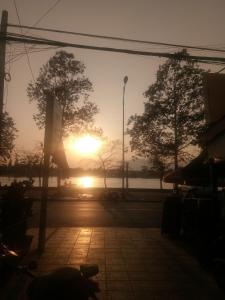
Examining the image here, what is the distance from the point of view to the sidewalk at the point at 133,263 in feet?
18.6

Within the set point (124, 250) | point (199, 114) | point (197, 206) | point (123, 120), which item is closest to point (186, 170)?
point (197, 206)

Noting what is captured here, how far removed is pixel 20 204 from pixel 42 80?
1082 inches

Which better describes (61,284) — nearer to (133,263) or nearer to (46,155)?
(133,263)

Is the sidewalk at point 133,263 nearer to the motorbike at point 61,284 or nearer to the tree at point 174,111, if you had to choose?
the motorbike at point 61,284

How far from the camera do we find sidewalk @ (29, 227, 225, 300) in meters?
5.68

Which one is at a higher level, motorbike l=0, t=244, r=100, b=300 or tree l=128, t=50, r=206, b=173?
tree l=128, t=50, r=206, b=173

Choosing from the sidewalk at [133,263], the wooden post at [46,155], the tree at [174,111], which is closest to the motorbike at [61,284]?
the sidewalk at [133,263]

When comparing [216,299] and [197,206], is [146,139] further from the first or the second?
[216,299]

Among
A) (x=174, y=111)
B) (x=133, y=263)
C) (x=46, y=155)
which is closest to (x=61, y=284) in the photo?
(x=133, y=263)

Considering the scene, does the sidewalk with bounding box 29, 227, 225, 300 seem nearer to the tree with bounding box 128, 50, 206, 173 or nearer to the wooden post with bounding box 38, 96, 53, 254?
the wooden post with bounding box 38, 96, 53, 254

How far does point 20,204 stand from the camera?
8.00 m

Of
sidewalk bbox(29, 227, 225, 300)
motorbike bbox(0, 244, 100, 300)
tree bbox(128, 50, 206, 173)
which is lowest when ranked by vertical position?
sidewalk bbox(29, 227, 225, 300)

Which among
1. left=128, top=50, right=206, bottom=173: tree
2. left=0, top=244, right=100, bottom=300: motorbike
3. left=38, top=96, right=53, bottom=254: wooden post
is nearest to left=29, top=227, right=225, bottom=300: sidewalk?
left=38, top=96, right=53, bottom=254: wooden post

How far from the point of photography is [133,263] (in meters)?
7.49
